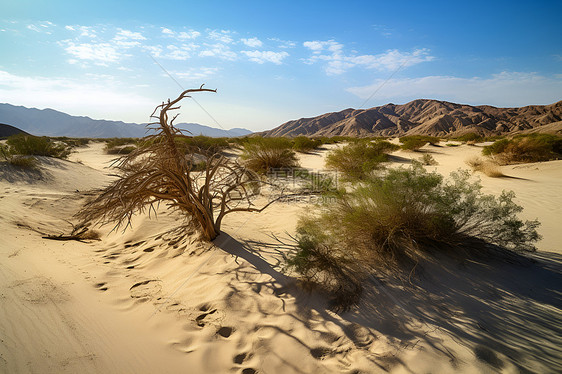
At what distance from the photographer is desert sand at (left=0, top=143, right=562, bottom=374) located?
1999 mm

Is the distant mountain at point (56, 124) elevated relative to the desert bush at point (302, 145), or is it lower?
elevated

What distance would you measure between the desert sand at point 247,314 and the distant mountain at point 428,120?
52736 millimetres

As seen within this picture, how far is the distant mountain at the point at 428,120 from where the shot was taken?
2344 inches

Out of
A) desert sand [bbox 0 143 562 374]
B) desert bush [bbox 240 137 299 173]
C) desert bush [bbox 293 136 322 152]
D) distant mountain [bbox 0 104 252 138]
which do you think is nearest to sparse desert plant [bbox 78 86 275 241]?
desert sand [bbox 0 143 562 374]

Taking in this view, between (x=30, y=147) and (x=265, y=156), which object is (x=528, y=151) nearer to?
(x=265, y=156)

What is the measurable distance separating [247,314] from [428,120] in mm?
91188

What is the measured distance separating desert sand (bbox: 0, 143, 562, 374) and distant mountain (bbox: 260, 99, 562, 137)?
173 ft

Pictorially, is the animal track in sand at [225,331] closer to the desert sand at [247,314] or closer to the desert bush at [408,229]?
the desert sand at [247,314]

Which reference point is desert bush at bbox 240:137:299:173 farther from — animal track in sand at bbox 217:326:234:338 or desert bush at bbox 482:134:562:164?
desert bush at bbox 482:134:562:164

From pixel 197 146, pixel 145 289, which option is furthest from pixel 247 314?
pixel 197 146

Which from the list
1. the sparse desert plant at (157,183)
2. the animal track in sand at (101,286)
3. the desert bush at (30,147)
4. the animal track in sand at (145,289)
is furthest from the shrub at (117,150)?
the animal track in sand at (145,289)

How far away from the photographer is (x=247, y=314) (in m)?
2.65

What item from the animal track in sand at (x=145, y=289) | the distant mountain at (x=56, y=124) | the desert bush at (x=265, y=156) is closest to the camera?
the animal track in sand at (x=145, y=289)

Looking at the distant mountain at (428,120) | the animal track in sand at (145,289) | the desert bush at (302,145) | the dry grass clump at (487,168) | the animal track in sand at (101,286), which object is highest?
the distant mountain at (428,120)
